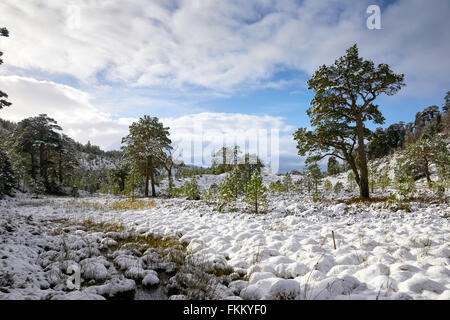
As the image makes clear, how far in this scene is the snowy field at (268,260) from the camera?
10.7 ft

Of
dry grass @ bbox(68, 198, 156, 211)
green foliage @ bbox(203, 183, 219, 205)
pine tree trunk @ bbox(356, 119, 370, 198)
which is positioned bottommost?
dry grass @ bbox(68, 198, 156, 211)

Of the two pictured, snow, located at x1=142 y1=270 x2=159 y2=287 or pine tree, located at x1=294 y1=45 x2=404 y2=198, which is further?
pine tree, located at x1=294 y1=45 x2=404 y2=198

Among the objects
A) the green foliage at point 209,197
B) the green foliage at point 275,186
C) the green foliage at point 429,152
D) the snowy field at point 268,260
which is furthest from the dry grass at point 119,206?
A: the green foliage at point 429,152

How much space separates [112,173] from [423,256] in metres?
45.1

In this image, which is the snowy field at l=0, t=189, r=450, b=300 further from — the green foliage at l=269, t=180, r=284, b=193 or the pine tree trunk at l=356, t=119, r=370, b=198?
the green foliage at l=269, t=180, r=284, b=193

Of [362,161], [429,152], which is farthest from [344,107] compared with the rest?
[429,152]

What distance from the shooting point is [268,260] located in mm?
4723

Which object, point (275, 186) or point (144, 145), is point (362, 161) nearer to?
point (275, 186)

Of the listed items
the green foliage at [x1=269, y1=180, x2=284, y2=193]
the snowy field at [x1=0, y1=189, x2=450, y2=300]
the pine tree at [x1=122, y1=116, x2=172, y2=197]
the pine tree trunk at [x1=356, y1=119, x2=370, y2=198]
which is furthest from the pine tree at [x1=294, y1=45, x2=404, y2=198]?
the pine tree at [x1=122, y1=116, x2=172, y2=197]

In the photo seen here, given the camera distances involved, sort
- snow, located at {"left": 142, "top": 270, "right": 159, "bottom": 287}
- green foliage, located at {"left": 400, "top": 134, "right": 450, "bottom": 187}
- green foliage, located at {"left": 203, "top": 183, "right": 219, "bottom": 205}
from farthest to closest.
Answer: green foliage, located at {"left": 400, "top": 134, "right": 450, "bottom": 187}, green foliage, located at {"left": 203, "top": 183, "right": 219, "bottom": 205}, snow, located at {"left": 142, "top": 270, "right": 159, "bottom": 287}

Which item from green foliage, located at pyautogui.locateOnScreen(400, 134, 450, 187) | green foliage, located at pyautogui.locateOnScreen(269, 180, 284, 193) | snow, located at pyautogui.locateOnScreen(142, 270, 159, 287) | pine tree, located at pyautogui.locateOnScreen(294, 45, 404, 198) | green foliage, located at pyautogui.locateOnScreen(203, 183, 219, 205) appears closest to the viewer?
snow, located at pyautogui.locateOnScreen(142, 270, 159, 287)

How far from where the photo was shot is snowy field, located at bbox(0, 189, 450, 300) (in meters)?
3.27

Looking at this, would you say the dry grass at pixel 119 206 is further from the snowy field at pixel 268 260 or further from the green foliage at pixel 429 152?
the green foliage at pixel 429 152
